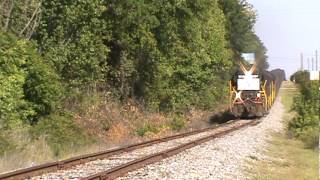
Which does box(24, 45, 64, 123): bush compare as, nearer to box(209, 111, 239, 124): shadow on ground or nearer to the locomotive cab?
the locomotive cab

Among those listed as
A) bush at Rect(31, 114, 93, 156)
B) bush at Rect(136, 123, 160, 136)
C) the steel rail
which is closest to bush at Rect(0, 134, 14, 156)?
bush at Rect(31, 114, 93, 156)

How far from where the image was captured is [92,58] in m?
27.5

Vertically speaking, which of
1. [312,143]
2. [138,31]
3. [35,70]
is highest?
[138,31]

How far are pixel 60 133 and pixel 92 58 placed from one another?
5.99 m

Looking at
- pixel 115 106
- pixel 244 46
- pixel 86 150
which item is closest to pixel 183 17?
pixel 115 106

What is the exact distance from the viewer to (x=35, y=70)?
22250 millimetres

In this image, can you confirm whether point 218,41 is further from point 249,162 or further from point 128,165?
point 128,165

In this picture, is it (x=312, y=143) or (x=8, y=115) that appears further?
(x=312, y=143)

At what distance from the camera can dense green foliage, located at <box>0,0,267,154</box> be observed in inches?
853

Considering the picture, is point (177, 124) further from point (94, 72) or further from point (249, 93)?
point (249, 93)

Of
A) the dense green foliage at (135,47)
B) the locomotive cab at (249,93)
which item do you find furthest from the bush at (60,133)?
the locomotive cab at (249,93)

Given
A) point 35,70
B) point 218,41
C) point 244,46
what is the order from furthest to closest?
1. point 244,46
2. point 218,41
3. point 35,70

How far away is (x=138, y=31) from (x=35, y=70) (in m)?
9.07

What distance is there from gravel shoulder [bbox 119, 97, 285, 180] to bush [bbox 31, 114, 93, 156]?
188 inches
